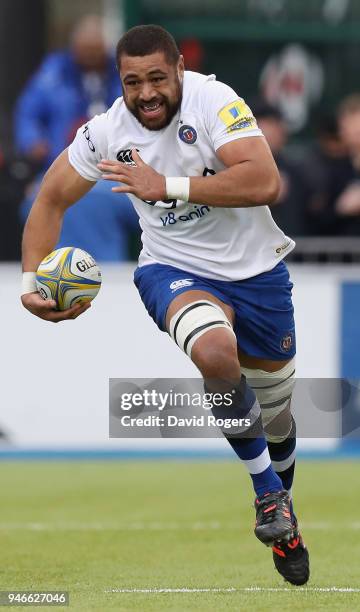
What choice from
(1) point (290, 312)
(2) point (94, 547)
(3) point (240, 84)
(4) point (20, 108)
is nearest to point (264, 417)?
(1) point (290, 312)

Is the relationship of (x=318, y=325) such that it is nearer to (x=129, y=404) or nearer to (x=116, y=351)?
(x=116, y=351)

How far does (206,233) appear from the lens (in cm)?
786

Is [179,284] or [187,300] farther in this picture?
[179,284]

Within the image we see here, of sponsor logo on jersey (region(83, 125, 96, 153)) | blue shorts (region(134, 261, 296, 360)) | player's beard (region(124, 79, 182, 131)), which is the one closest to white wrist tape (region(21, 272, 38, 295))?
blue shorts (region(134, 261, 296, 360))

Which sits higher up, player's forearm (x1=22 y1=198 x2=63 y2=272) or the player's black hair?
the player's black hair

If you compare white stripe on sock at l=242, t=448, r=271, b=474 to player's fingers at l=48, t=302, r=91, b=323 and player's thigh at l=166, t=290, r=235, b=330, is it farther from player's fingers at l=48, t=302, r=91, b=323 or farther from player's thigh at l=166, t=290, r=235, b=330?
player's fingers at l=48, t=302, r=91, b=323

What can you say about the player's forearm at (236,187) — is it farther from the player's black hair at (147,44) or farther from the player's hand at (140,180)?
the player's black hair at (147,44)

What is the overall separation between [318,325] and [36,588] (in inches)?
252

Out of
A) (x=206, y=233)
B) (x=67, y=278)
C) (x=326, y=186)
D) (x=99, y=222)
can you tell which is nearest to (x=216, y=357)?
(x=206, y=233)

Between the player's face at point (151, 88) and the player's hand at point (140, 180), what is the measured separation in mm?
298

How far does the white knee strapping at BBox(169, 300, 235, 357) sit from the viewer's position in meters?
7.38

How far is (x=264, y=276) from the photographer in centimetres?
800

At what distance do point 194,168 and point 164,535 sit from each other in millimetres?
2952

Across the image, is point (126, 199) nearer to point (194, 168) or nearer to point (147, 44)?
point (194, 168)
